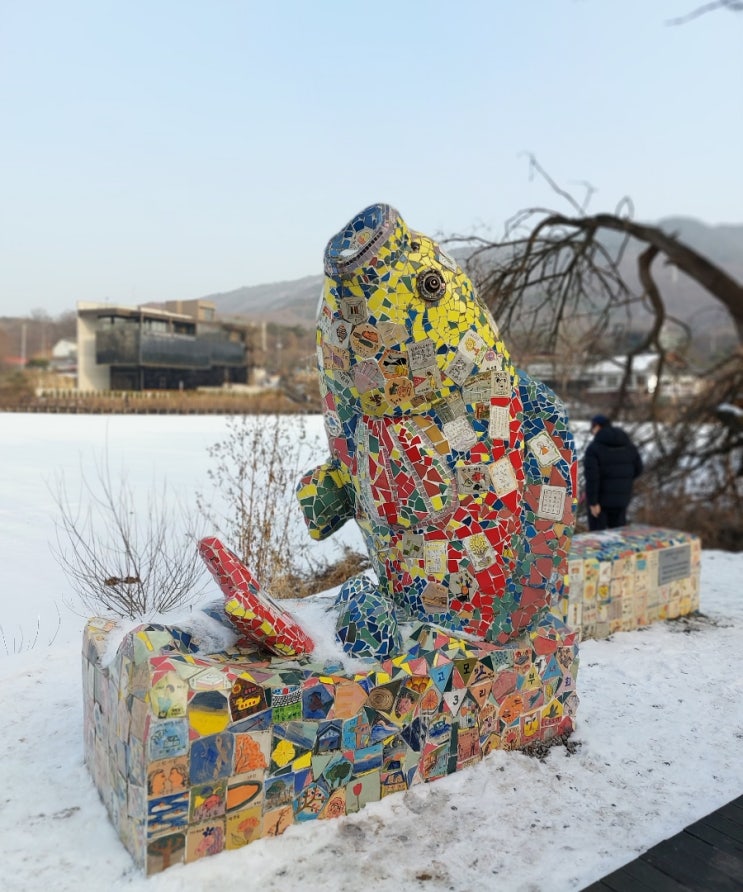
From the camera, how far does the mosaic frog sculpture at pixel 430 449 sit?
2652 mm

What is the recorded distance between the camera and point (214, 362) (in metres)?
25.0

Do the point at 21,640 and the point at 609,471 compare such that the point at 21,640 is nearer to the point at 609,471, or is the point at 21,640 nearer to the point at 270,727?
the point at 270,727

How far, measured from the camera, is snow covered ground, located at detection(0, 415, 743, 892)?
2314mm

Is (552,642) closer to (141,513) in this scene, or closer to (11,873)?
(11,873)

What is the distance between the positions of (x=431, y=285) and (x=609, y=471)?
438 centimetres

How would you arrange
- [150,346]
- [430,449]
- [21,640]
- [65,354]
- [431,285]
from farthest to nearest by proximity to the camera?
[65,354], [150,346], [21,640], [430,449], [431,285]

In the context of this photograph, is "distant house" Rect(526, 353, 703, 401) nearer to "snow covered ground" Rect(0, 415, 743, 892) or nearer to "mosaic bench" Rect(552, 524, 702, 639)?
"mosaic bench" Rect(552, 524, 702, 639)

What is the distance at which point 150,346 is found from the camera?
2094 cm

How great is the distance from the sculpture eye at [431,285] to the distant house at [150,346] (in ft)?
45.3

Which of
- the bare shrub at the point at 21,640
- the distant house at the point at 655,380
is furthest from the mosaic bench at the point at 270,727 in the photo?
the distant house at the point at 655,380

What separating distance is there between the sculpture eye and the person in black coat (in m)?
4.17

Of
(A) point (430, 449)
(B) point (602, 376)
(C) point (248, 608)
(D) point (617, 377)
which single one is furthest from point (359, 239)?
(B) point (602, 376)

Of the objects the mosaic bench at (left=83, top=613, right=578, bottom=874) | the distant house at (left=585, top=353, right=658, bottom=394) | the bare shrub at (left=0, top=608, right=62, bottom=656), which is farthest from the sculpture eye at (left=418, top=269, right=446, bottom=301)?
the distant house at (left=585, top=353, right=658, bottom=394)

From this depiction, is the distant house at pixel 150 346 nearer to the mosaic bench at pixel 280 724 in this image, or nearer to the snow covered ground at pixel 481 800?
the snow covered ground at pixel 481 800
